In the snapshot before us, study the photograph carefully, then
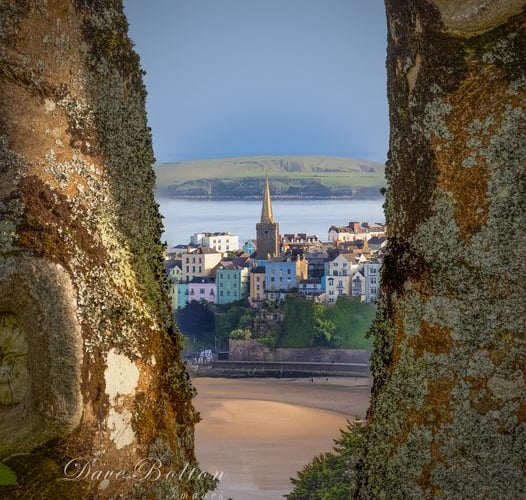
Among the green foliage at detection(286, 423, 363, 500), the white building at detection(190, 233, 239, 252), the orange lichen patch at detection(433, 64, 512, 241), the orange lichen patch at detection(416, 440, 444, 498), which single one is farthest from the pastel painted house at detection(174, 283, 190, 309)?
the orange lichen patch at detection(433, 64, 512, 241)

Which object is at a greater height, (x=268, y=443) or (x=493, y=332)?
(x=493, y=332)

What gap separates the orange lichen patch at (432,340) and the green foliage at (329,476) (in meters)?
5.47

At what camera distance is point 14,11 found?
2203 millimetres

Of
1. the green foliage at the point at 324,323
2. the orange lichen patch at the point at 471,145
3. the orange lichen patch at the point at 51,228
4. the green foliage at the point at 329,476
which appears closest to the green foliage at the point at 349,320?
the green foliage at the point at 324,323

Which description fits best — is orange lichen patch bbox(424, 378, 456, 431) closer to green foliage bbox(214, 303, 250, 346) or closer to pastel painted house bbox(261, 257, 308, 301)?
pastel painted house bbox(261, 257, 308, 301)

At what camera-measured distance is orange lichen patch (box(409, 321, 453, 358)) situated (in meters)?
2.19

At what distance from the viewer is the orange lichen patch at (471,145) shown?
2.15 m

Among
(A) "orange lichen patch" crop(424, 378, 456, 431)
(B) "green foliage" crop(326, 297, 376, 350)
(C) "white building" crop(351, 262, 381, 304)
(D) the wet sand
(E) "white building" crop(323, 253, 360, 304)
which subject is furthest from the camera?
(B) "green foliage" crop(326, 297, 376, 350)

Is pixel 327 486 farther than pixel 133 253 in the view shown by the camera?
Yes

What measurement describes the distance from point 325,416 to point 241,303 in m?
2.66

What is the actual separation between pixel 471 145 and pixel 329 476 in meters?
7.04

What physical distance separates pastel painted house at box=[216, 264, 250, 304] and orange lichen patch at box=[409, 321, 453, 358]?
13436 millimetres

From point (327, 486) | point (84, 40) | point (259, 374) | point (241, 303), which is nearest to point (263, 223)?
point (241, 303)

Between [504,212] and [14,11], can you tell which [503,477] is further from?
[14,11]
